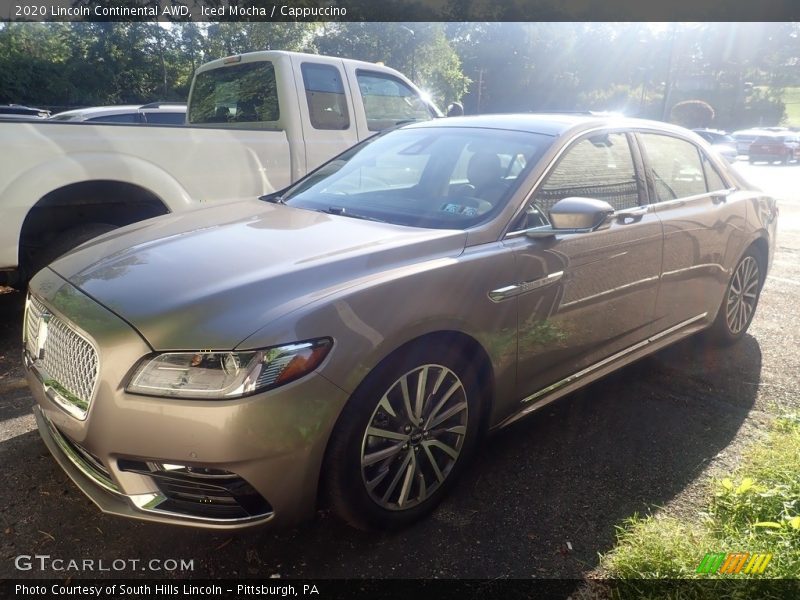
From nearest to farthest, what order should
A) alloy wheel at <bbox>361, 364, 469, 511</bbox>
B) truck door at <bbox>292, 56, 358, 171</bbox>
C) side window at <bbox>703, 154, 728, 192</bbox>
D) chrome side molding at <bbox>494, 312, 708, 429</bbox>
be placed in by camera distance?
1. alloy wheel at <bbox>361, 364, 469, 511</bbox>
2. chrome side molding at <bbox>494, 312, 708, 429</bbox>
3. side window at <bbox>703, 154, 728, 192</bbox>
4. truck door at <bbox>292, 56, 358, 171</bbox>

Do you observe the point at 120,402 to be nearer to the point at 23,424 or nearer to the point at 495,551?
the point at 495,551

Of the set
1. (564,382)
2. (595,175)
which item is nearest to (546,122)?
(595,175)

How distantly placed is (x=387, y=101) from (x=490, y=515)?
4810 millimetres

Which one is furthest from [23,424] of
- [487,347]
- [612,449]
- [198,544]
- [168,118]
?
[168,118]

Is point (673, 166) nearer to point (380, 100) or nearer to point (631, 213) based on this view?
point (631, 213)

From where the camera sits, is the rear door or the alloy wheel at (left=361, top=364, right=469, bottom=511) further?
the rear door

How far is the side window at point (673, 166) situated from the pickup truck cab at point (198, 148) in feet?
9.71

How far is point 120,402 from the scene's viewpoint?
201 cm

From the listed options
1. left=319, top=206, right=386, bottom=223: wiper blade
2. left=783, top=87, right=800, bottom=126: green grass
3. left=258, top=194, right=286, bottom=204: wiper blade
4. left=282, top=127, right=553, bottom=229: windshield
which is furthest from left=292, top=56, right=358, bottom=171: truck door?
left=783, top=87, right=800, bottom=126: green grass

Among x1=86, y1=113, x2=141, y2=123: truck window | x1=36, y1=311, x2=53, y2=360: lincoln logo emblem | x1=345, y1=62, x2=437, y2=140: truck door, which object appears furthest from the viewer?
x1=86, y1=113, x2=141, y2=123: truck window

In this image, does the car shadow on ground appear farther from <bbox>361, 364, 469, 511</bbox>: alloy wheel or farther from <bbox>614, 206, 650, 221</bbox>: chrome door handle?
<bbox>614, 206, 650, 221</bbox>: chrome door handle

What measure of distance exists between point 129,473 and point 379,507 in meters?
0.91

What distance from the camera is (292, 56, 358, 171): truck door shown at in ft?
18.5

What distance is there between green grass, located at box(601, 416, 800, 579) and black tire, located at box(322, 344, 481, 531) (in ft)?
2.42
